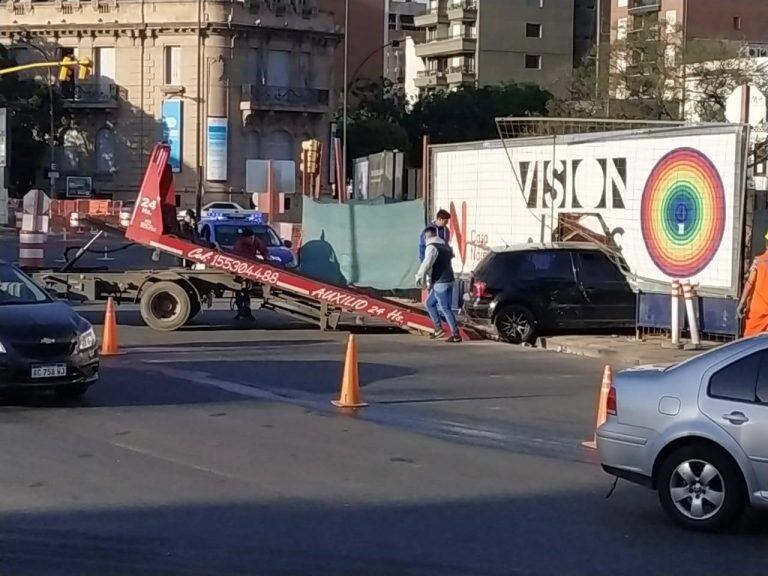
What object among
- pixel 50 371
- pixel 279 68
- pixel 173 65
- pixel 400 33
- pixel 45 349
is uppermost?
pixel 400 33

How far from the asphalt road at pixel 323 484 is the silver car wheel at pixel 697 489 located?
0.17 meters

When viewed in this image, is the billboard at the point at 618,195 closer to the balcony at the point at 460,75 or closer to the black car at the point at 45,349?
the black car at the point at 45,349

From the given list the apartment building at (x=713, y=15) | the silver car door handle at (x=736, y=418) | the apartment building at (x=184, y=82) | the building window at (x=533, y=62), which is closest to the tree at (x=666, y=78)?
the apartment building at (x=713, y=15)

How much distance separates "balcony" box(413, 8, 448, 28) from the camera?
102125mm

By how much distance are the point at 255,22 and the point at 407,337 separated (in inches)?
2254

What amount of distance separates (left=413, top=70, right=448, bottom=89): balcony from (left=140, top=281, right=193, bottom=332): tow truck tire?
8334 centimetres

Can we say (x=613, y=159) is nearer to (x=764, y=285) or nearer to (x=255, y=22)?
(x=764, y=285)

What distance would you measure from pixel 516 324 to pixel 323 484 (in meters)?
11.3

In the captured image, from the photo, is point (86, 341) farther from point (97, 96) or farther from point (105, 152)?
point (105, 152)

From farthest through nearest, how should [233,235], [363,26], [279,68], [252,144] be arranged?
[363,26] < [279,68] < [252,144] < [233,235]

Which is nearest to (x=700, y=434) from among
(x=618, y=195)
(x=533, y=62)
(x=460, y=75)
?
(x=618, y=195)

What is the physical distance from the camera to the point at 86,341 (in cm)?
1370

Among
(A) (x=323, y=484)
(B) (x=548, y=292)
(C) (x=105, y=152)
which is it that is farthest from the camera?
(C) (x=105, y=152)

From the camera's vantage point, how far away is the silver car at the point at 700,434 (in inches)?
327
